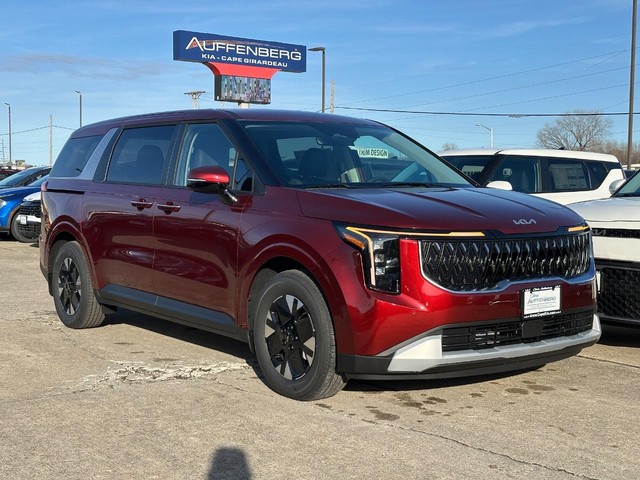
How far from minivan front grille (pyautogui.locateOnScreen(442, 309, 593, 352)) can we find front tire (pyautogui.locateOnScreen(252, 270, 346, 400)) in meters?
0.66

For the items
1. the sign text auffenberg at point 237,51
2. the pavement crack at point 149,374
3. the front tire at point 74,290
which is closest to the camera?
the pavement crack at point 149,374

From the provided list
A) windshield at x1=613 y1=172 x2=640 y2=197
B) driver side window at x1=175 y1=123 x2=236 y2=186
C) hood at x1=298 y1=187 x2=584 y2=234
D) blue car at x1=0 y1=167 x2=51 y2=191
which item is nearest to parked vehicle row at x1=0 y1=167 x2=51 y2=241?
blue car at x1=0 y1=167 x2=51 y2=191

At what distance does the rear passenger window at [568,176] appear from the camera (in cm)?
1055

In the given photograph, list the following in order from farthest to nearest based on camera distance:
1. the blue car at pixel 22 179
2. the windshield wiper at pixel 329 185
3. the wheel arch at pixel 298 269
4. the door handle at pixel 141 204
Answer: the blue car at pixel 22 179 → the door handle at pixel 141 204 → the windshield wiper at pixel 329 185 → the wheel arch at pixel 298 269

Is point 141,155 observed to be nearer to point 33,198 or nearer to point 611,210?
point 611,210

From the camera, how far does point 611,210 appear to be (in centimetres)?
621

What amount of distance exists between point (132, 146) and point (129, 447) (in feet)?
10.6

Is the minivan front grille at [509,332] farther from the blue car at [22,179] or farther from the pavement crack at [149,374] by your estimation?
the blue car at [22,179]

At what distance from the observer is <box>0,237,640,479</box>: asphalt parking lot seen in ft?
12.4

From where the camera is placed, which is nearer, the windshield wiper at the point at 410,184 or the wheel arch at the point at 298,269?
the wheel arch at the point at 298,269

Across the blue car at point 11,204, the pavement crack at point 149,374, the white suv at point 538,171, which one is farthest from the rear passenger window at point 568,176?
the blue car at point 11,204

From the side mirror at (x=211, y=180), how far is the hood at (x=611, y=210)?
107 inches

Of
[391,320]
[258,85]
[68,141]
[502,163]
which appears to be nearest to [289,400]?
[391,320]

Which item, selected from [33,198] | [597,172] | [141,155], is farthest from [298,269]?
[33,198]
